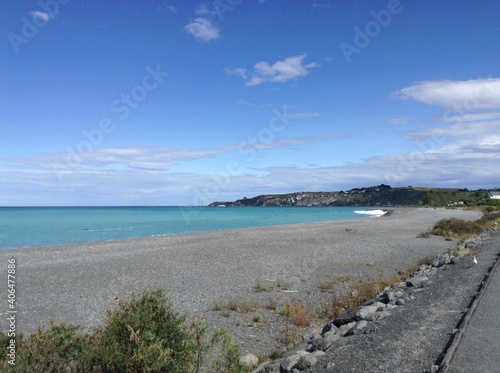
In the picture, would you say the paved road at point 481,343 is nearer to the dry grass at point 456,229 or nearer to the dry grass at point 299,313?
the dry grass at point 299,313

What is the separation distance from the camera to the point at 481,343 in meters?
6.29

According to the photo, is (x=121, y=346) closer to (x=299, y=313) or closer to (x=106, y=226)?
(x=299, y=313)

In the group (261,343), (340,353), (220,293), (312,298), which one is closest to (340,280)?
(312,298)

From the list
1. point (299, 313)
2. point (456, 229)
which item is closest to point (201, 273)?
point (299, 313)

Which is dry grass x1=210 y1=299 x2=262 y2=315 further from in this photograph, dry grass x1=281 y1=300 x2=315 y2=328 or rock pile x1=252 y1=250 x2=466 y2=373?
rock pile x1=252 y1=250 x2=466 y2=373

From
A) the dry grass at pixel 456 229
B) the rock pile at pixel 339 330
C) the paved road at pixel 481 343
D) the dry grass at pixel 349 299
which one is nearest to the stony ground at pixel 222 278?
the dry grass at pixel 349 299

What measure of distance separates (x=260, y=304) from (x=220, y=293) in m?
1.90

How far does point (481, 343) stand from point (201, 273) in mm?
12094

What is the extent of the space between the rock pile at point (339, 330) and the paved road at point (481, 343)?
150 cm

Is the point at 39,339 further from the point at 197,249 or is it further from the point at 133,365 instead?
the point at 197,249

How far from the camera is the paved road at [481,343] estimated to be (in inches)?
215

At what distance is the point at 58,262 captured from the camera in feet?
69.2

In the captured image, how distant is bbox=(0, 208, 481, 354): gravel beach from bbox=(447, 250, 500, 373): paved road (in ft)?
12.0

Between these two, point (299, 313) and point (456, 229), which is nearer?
point (299, 313)
